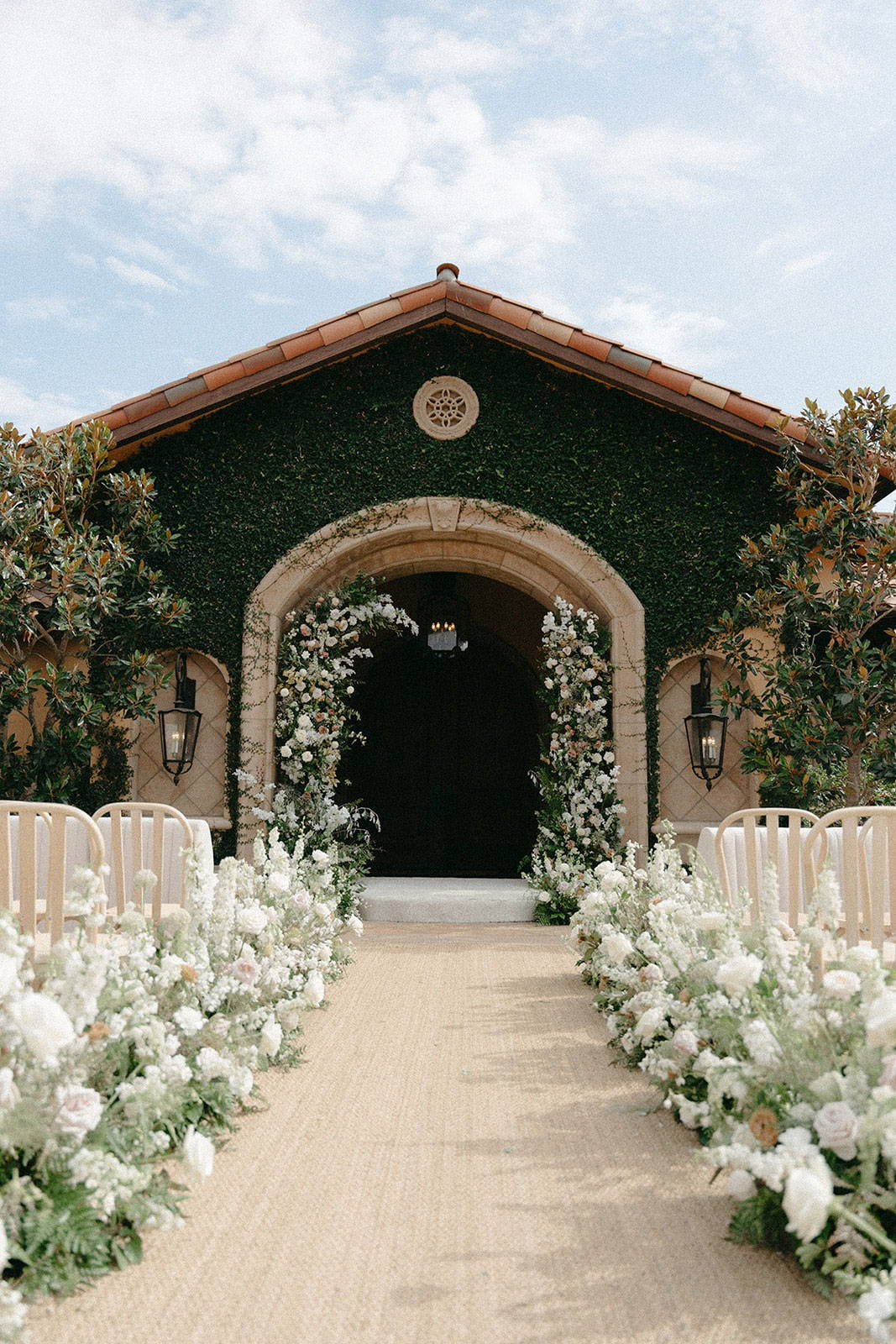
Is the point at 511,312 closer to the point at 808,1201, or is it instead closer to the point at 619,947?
the point at 619,947

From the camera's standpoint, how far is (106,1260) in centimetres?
173

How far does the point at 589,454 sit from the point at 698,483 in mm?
902

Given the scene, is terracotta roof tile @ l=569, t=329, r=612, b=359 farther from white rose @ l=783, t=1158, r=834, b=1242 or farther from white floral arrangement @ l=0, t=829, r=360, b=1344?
white rose @ l=783, t=1158, r=834, b=1242

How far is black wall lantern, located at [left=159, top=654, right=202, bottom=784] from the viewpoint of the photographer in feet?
21.6

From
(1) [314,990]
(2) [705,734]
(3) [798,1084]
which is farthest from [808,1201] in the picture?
(2) [705,734]

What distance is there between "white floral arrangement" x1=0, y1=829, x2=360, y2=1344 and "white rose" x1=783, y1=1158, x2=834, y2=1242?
43.1 inches

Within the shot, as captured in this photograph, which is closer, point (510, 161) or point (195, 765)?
point (510, 161)

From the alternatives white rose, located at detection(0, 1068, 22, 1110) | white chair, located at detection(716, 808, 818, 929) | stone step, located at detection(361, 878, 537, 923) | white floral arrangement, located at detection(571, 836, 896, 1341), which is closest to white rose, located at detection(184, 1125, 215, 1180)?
white rose, located at detection(0, 1068, 22, 1110)

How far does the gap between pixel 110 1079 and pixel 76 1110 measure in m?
0.35

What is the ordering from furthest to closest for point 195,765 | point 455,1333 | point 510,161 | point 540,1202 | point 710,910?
1. point 195,765
2. point 510,161
3. point 710,910
4. point 540,1202
5. point 455,1333

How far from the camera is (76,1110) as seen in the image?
165 centimetres

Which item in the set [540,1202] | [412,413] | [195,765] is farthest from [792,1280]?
[412,413]

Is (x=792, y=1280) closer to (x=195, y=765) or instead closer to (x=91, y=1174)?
(x=91, y=1174)

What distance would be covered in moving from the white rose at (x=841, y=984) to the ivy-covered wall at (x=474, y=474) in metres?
5.03
